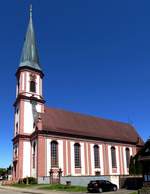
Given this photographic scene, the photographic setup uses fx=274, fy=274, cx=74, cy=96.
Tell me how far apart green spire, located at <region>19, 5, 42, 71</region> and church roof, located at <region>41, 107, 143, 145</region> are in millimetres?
9941

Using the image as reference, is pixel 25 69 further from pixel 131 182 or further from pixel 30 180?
Result: pixel 131 182

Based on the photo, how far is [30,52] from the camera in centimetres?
5894

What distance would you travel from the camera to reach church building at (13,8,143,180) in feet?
158

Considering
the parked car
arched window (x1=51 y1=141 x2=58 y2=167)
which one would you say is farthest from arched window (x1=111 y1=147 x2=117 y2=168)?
the parked car

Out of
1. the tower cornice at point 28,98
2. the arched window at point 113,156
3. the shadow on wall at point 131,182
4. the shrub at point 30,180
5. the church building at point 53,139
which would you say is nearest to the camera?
the shadow on wall at point 131,182

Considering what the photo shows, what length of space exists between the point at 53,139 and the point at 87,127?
1046 centimetres

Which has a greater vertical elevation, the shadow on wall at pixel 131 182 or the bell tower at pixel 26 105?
the bell tower at pixel 26 105

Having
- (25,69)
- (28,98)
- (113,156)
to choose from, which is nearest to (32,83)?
(25,69)

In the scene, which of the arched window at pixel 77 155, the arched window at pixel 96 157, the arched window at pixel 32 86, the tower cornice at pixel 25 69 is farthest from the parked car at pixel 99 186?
the tower cornice at pixel 25 69

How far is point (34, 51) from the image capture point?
59625mm

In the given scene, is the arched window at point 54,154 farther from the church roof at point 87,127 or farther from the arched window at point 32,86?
the arched window at point 32,86

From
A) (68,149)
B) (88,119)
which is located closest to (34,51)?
(88,119)

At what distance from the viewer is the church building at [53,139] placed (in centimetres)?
4806

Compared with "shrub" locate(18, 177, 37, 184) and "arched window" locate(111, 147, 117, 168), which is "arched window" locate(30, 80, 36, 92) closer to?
"shrub" locate(18, 177, 37, 184)
